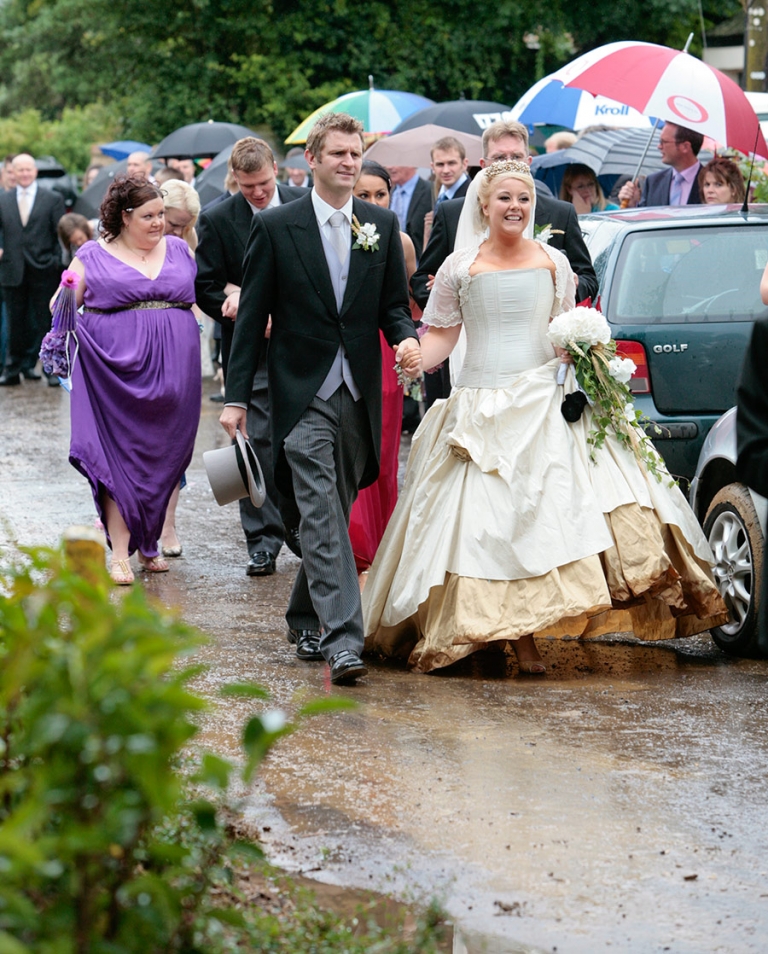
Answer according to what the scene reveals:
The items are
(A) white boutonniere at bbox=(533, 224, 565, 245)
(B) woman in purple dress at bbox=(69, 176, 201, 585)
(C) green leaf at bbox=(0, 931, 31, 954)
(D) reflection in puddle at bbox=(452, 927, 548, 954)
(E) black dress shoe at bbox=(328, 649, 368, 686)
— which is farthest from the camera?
(B) woman in purple dress at bbox=(69, 176, 201, 585)

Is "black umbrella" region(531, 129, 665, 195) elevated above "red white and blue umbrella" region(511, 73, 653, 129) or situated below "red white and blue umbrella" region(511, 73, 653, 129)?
below

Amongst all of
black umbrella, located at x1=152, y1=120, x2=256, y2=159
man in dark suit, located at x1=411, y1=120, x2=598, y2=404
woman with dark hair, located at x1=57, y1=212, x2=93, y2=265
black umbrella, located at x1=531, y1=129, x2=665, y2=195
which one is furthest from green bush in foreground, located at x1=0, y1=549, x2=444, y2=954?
black umbrella, located at x1=152, y1=120, x2=256, y2=159

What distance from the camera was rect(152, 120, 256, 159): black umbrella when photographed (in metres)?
19.7

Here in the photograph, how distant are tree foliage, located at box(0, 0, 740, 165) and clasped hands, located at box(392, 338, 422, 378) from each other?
79.5 feet

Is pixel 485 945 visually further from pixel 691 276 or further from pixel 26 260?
pixel 26 260

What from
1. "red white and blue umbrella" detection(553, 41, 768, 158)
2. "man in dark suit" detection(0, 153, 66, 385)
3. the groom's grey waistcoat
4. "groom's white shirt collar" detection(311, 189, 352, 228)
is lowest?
"man in dark suit" detection(0, 153, 66, 385)

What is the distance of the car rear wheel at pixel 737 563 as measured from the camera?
257 inches

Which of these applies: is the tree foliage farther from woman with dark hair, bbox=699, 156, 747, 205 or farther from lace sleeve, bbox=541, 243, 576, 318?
lace sleeve, bbox=541, 243, 576, 318

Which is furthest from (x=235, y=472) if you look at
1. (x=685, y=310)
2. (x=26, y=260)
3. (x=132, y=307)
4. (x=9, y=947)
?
(x=26, y=260)

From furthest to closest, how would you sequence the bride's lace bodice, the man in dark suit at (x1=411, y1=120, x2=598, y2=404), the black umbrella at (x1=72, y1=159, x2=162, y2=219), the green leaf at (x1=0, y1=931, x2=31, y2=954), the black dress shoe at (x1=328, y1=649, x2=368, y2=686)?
the black umbrella at (x1=72, y1=159, x2=162, y2=219) → the man in dark suit at (x1=411, y1=120, x2=598, y2=404) → the bride's lace bodice → the black dress shoe at (x1=328, y1=649, x2=368, y2=686) → the green leaf at (x1=0, y1=931, x2=31, y2=954)

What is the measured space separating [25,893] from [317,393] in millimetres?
3870

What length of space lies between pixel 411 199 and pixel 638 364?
5.80 m

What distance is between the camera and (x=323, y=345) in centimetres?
632

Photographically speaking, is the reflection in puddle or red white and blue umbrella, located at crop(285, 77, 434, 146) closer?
the reflection in puddle
